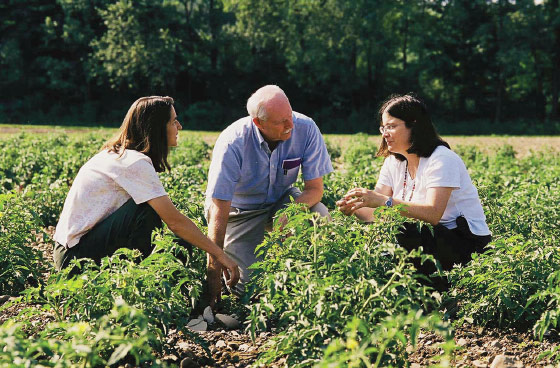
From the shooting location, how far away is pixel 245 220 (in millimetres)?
4762

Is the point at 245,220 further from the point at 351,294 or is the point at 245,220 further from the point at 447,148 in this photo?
the point at 351,294

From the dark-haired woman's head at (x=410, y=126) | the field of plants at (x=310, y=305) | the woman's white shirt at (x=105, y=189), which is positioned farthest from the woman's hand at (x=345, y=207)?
the woman's white shirt at (x=105, y=189)

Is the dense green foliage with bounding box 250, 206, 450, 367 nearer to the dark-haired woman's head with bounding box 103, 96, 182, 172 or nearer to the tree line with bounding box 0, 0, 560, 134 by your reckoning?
the dark-haired woman's head with bounding box 103, 96, 182, 172

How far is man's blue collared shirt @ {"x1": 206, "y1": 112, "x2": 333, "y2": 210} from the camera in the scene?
4293mm

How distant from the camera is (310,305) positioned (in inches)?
107

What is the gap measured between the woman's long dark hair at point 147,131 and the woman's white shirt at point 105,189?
12 cm

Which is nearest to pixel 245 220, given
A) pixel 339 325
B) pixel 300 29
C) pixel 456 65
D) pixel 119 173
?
pixel 119 173

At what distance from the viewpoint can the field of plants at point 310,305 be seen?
2422 mm

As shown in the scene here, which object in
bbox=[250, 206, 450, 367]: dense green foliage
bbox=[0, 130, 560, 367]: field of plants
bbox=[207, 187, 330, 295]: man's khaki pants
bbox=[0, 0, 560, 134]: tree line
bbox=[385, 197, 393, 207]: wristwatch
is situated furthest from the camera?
bbox=[0, 0, 560, 134]: tree line

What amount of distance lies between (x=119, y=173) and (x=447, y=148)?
2.11 metres

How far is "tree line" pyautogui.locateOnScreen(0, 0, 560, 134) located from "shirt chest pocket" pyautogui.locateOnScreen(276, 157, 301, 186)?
23.4 metres

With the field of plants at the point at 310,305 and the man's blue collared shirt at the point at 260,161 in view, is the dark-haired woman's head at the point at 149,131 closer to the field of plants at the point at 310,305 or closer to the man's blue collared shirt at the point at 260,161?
the man's blue collared shirt at the point at 260,161

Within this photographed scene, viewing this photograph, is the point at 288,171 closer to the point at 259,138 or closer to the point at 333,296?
the point at 259,138

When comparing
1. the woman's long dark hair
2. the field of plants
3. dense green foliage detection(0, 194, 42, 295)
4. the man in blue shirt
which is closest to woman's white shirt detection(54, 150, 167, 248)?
the woman's long dark hair
